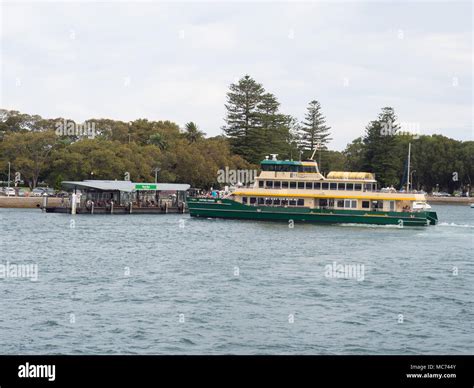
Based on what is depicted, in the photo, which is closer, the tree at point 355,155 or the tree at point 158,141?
the tree at point 158,141

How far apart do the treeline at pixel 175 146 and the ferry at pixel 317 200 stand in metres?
20.2

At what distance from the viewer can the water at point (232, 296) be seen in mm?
23281

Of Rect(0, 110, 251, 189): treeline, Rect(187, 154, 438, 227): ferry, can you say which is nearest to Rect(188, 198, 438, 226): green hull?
Rect(187, 154, 438, 227): ferry

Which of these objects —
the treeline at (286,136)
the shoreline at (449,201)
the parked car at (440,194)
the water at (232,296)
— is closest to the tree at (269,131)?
the treeline at (286,136)

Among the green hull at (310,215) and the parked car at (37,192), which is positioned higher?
the parked car at (37,192)

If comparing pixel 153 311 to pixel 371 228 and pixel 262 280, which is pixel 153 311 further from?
pixel 371 228

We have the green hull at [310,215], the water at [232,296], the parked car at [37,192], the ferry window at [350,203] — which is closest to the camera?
the water at [232,296]

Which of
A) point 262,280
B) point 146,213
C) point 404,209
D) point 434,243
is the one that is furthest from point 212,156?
point 262,280

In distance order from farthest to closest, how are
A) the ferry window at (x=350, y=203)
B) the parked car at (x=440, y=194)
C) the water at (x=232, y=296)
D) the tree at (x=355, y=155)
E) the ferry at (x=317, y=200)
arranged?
1. the parked car at (x=440, y=194)
2. the tree at (x=355, y=155)
3. the ferry window at (x=350, y=203)
4. the ferry at (x=317, y=200)
5. the water at (x=232, y=296)

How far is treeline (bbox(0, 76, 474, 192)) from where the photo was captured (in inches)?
4171

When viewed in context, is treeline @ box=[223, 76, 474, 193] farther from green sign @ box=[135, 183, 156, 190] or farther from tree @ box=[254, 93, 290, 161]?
green sign @ box=[135, 183, 156, 190]

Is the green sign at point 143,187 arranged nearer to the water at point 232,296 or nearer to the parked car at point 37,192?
the parked car at point 37,192

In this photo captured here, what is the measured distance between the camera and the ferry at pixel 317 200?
244 feet
